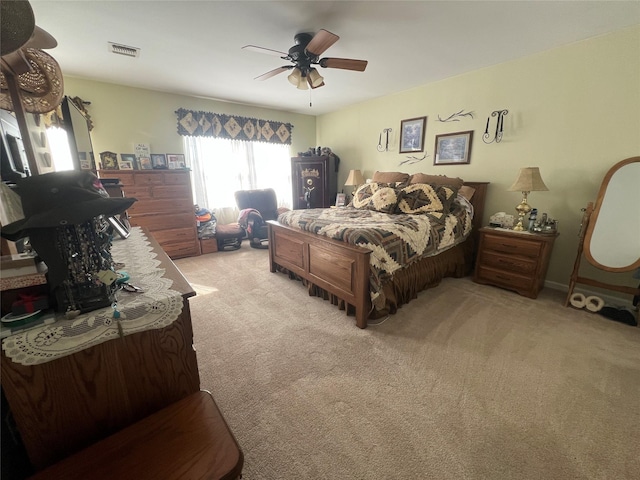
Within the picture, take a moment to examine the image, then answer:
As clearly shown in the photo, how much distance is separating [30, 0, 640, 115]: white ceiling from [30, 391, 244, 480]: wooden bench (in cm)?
246

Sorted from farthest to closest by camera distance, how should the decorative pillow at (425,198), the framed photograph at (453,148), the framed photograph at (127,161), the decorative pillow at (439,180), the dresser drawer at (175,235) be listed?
the dresser drawer at (175,235)
the framed photograph at (127,161)
the framed photograph at (453,148)
the decorative pillow at (439,180)
the decorative pillow at (425,198)

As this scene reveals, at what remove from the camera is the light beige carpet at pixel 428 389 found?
1.15 meters

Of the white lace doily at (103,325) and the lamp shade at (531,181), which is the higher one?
the lamp shade at (531,181)

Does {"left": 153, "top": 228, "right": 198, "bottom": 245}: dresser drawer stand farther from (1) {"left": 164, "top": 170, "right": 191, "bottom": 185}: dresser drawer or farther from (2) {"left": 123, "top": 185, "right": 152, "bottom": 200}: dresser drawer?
(1) {"left": 164, "top": 170, "right": 191, "bottom": 185}: dresser drawer

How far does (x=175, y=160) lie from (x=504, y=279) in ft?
15.1

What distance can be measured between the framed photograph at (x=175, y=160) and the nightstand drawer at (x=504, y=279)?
4.33 metres

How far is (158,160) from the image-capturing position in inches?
150

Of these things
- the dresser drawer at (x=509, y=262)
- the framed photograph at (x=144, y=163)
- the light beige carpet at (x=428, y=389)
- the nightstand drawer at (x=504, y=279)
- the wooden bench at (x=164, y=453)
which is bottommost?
the light beige carpet at (x=428, y=389)

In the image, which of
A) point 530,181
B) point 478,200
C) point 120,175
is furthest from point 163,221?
point 530,181

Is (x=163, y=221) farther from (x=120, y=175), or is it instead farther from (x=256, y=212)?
(x=256, y=212)

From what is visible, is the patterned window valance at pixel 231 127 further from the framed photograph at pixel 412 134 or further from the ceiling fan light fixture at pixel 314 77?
the ceiling fan light fixture at pixel 314 77

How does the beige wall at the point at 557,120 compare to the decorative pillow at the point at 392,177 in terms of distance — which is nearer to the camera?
the beige wall at the point at 557,120

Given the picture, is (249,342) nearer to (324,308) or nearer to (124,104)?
(324,308)

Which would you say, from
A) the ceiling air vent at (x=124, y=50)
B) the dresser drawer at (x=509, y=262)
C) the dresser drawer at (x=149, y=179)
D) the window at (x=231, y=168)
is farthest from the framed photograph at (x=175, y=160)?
the dresser drawer at (x=509, y=262)
